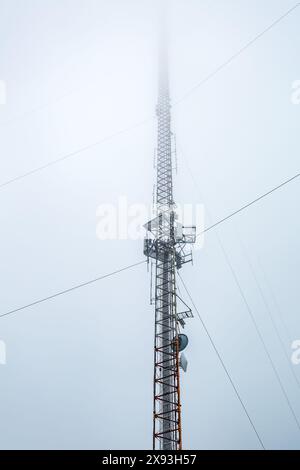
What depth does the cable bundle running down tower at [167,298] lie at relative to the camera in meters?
20.5

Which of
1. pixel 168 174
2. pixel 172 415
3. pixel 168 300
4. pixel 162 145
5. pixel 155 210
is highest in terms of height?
pixel 162 145

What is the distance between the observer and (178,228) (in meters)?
26.2

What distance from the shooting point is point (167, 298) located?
24.4 meters

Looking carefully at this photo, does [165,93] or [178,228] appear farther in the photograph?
[165,93]

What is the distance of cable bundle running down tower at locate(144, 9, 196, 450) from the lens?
20453 mm

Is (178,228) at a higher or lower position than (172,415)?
higher

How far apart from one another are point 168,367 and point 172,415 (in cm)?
281
